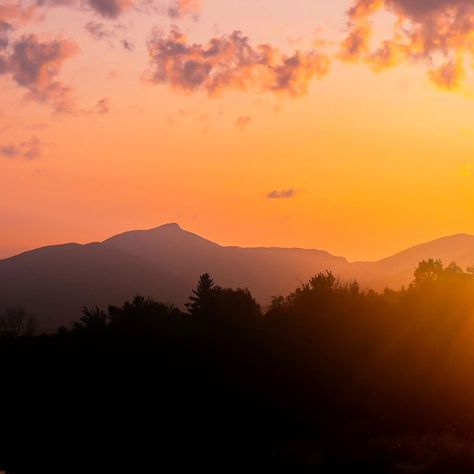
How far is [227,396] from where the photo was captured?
3170 cm

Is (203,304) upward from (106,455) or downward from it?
upward


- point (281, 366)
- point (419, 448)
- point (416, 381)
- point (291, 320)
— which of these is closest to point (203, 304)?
point (291, 320)

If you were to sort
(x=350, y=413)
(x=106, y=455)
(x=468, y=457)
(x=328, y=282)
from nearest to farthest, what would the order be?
(x=468, y=457)
(x=106, y=455)
(x=350, y=413)
(x=328, y=282)

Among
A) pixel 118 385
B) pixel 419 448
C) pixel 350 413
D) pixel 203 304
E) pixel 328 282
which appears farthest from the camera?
pixel 203 304

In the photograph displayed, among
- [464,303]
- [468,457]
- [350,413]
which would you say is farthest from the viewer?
[464,303]

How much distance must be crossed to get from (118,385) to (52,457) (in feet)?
23.7

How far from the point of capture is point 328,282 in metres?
50.4

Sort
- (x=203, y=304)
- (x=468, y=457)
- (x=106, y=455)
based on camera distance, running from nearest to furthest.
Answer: (x=468, y=457), (x=106, y=455), (x=203, y=304)

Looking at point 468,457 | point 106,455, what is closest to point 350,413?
point 468,457

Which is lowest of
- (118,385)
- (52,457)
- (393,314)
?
(52,457)

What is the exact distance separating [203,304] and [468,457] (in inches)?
1747

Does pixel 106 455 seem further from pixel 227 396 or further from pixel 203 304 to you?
pixel 203 304

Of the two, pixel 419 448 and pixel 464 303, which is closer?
pixel 419 448

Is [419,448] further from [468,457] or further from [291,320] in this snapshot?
[291,320]
